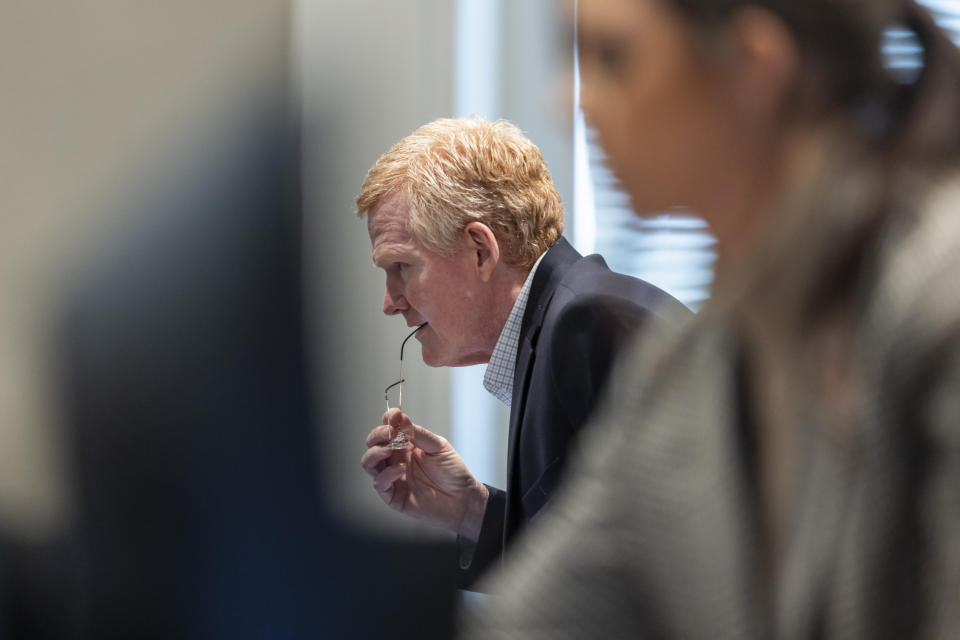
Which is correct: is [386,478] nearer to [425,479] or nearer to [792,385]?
[425,479]

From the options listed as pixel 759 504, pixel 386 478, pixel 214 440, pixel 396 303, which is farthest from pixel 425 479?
pixel 759 504

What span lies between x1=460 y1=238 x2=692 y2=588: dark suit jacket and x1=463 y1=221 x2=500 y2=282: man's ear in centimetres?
19

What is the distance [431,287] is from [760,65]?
1.31m

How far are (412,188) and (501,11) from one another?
0.69 metres

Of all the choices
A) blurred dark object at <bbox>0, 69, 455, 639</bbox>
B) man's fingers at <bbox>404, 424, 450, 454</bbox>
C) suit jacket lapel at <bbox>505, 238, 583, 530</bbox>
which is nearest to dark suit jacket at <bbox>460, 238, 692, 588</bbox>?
suit jacket lapel at <bbox>505, 238, 583, 530</bbox>


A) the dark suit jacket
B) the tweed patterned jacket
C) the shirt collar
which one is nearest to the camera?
the tweed patterned jacket

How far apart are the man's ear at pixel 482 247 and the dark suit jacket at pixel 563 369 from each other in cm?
19

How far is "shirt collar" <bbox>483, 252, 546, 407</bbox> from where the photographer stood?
173 cm

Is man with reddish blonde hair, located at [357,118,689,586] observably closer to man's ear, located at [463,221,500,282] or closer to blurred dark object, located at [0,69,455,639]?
man's ear, located at [463,221,500,282]

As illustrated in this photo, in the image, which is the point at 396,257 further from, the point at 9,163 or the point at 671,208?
the point at 671,208

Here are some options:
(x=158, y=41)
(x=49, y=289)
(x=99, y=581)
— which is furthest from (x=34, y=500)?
(x=158, y=41)

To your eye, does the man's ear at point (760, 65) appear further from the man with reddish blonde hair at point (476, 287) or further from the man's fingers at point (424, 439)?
the man's fingers at point (424, 439)

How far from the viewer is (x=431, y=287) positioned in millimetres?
1836

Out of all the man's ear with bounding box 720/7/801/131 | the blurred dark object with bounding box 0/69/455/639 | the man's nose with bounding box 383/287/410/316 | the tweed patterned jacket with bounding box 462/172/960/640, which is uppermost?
the man's ear with bounding box 720/7/801/131
